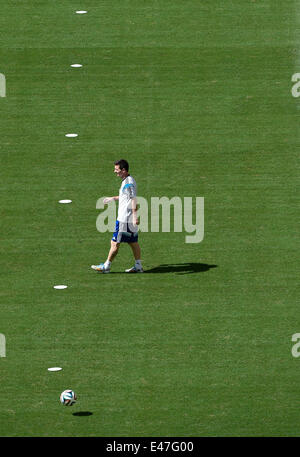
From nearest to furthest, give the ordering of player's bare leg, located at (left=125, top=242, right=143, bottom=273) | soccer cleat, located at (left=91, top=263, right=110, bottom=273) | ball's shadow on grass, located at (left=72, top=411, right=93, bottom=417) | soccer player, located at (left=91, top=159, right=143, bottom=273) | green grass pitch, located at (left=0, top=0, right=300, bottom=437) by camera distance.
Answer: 1. ball's shadow on grass, located at (left=72, top=411, right=93, bottom=417)
2. green grass pitch, located at (left=0, top=0, right=300, bottom=437)
3. soccer player, located at (left=91, top=159, right=143, bottom=273)
4. player's bare leg, located at (left=125, top=242, right=143, bottom=273)
5. soccer cleat, located at (left=91, top=263, right=110, bottom=273)

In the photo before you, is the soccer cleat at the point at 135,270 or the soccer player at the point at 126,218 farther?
the soccer cleat at the point at 135,270

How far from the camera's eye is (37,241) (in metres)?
27.2

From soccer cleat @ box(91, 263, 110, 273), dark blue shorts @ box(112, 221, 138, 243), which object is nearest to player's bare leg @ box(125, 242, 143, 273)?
dark blue shorts @ box(112, 221, 138, 243)

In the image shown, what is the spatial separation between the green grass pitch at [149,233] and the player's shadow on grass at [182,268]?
0.06 metres

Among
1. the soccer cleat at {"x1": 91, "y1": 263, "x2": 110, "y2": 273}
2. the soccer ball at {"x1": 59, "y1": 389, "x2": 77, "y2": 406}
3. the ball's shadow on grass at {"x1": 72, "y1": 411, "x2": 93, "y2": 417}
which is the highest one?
the soccer cleat at {"x1": 91, "y1": 263, "x2": 110, "y2": 273}

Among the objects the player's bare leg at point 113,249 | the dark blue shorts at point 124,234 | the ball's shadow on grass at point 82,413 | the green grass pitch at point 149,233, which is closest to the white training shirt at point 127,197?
the dark blue shorts at point 124,234

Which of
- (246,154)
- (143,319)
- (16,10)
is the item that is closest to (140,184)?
(246,154)

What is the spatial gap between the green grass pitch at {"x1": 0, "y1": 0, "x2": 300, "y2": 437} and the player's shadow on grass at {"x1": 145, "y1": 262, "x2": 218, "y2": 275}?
0.06 m

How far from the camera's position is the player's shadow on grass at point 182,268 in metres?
25.8

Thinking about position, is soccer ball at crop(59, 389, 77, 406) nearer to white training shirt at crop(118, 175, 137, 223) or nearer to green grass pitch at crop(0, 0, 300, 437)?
green grass pitch at crop(0, 0, 300, 437)

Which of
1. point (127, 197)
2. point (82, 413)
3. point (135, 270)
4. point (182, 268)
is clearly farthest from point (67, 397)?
point (182, 268)

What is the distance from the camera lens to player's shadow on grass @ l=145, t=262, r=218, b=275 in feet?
84.5

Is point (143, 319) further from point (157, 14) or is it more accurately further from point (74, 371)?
point (157, 14)

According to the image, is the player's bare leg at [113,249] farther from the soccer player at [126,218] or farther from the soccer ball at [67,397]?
the soccer ball at [67,397]
